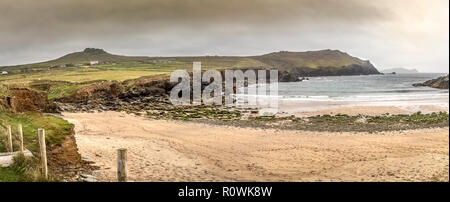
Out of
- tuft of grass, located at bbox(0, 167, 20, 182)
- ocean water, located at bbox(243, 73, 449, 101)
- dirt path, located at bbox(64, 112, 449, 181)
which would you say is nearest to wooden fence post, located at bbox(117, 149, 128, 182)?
dirt path, located at bbox(64, 112, 449, 181)

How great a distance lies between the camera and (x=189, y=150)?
17125 millimetres

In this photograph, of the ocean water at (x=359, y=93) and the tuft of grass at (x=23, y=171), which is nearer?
the tuft of grass at (x=23, y=171)

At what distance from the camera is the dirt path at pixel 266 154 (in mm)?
12703

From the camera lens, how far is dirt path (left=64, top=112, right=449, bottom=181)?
12703 mm

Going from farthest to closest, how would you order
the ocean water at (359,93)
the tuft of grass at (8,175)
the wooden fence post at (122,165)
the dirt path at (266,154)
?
the ocean water at (359,93)
the dirt path at (266,154)
the wooden fence post at (122,165)
the tuft of grass at (8,175)

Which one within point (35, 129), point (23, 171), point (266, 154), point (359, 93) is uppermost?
point (35, 129)

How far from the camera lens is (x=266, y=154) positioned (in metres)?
16.2

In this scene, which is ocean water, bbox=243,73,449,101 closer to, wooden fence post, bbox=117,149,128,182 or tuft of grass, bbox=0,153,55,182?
wooden fence post, bbox=117,149,128,182

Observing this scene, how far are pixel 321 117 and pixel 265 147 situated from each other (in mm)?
13408

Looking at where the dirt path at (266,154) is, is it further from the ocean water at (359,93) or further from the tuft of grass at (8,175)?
the ocean water at (359,93)

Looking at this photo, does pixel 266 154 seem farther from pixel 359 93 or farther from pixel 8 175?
pixel 359 93

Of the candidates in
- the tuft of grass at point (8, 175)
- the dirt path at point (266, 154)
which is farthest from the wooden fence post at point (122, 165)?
the tuft of grass at point (8, 175)

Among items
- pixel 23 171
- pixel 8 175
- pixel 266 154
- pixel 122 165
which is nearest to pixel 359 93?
pixel 266 154
